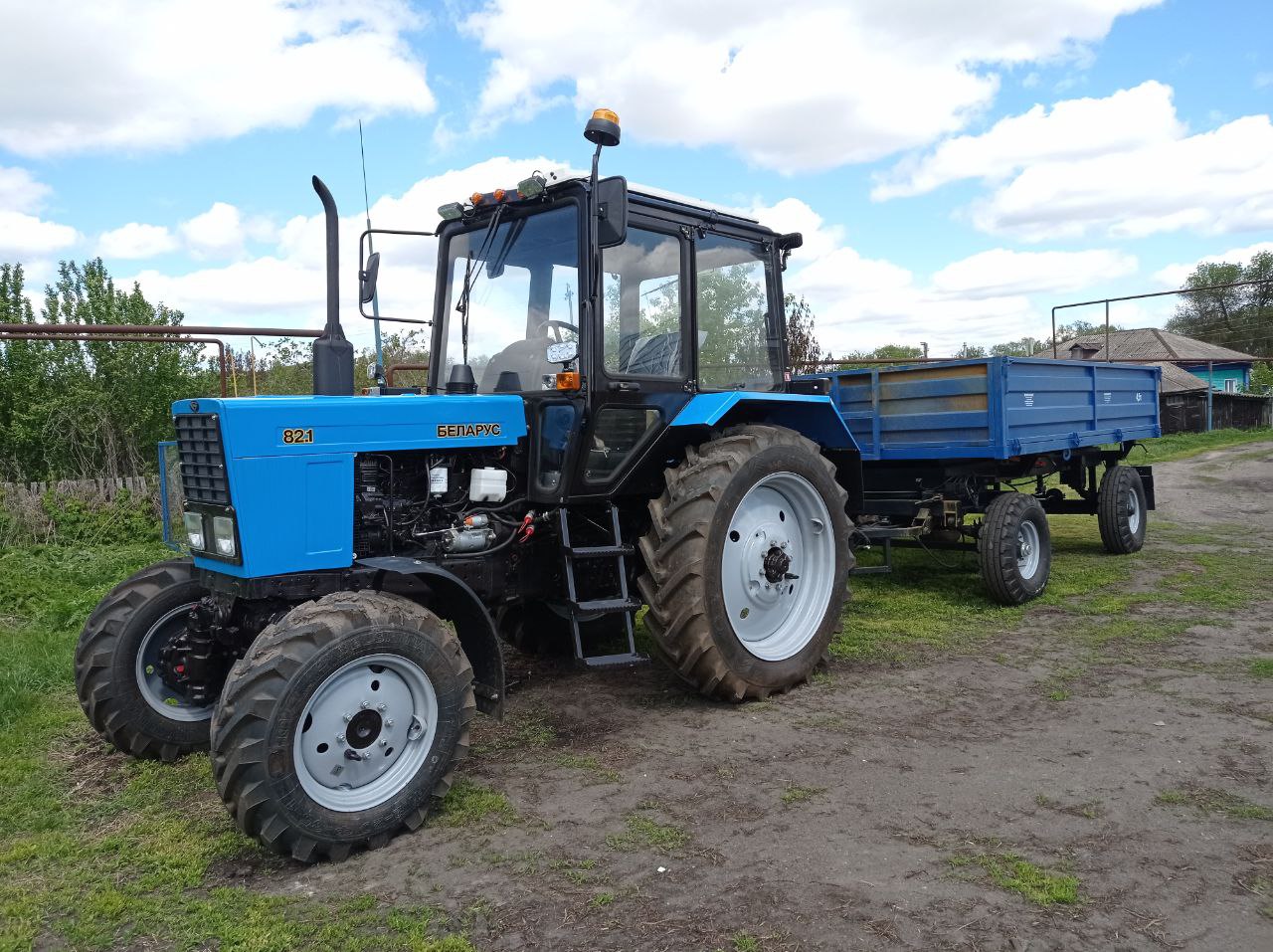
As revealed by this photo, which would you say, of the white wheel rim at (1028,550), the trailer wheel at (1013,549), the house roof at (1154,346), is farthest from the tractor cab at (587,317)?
the house roof at (1154,346)

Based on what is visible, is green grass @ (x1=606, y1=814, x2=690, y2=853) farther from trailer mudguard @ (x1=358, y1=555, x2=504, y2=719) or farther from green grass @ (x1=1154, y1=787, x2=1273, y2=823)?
green grass @ (x1=1154, y1=787, x2=1273, y2=823)

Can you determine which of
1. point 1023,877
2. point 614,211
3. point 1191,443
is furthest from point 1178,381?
point 1023,877

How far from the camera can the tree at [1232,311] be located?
50.1 metres

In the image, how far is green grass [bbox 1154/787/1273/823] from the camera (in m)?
3.35

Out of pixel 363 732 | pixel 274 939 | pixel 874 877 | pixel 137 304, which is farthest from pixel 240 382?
pixel 874 877

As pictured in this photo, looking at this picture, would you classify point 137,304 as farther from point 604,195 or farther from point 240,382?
point 604,195

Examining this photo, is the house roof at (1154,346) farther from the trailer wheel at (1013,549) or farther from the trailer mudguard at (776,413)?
the trailer mudguard at (776,413)

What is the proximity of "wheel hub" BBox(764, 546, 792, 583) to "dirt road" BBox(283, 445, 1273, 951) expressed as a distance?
622 millimetres

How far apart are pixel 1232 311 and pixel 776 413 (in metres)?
61.5

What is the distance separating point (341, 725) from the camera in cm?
330

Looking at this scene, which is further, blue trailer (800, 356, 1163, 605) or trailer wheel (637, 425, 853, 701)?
blue trailer (800, 356, 1163, 605)

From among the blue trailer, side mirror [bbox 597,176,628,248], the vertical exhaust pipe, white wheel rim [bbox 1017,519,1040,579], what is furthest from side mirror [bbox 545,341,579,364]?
white wheel rim [bbox 1017,519,1040,579]

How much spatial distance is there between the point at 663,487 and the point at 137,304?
6352 millimetres

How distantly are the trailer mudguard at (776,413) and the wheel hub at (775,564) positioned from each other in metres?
0.73
